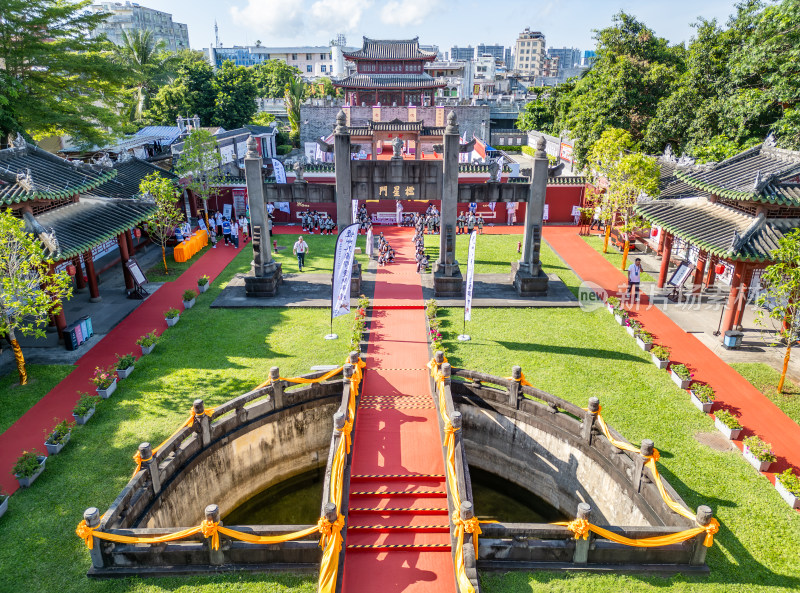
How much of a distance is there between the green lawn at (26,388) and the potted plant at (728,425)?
19.4 m

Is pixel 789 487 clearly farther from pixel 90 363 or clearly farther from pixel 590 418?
pixel 90 363

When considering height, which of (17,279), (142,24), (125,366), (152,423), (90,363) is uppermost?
(142,24)

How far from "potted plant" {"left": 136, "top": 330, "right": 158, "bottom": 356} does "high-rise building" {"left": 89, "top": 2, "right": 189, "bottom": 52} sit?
355ft

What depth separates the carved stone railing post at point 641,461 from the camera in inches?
436

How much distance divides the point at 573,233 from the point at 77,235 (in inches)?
1092

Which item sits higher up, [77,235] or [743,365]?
[77,235]

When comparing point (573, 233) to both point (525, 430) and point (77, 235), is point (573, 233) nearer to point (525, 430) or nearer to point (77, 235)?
point (525, 430)

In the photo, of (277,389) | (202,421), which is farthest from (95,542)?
(277,389)

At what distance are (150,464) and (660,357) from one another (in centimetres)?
1531

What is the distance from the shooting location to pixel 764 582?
1000cm

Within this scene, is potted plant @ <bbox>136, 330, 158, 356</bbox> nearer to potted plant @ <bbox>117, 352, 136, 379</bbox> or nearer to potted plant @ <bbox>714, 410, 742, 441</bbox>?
potted plant @ <bbox>117, 352, 136, 379</bbox>

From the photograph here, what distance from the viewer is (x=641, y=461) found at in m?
11.3

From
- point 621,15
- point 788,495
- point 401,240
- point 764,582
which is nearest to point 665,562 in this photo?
point 764,582

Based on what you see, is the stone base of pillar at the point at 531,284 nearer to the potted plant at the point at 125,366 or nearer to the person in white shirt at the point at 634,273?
the person in white shirt at the point at 634,273
